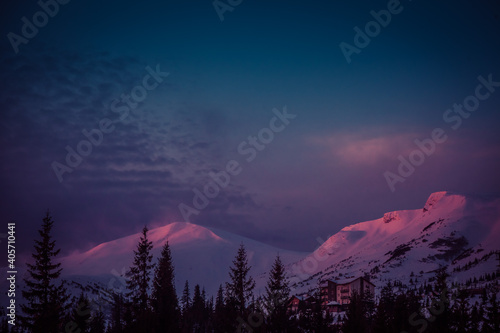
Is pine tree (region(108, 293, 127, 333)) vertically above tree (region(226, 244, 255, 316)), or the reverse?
tree (region(226, 244, 255, 316))

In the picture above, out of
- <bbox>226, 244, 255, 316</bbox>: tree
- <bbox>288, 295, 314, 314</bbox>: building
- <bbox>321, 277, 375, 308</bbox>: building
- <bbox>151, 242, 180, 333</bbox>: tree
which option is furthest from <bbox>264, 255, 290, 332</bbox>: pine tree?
<bbox>321, 277, 375, 308</bbox>: building

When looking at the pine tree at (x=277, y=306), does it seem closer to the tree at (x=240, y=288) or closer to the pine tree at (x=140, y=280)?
the tree at (x=240, y=288)

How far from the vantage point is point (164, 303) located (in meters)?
42.3

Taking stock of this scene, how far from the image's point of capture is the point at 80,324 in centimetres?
4075

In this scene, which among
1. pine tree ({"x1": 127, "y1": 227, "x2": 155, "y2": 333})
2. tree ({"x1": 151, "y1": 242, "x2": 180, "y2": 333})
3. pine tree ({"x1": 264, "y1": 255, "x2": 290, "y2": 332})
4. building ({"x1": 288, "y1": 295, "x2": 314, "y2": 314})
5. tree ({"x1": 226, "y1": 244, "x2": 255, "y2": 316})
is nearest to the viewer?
tree ({"x1": 151, "y1": 242, "x2": 180, "y2": 333})

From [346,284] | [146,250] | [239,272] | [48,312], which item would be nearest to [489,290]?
[346,284]

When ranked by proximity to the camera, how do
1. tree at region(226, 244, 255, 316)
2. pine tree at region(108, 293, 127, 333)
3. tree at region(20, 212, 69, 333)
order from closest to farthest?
tree at region(20, 212, 69, 333)
pine tree at region(108, 293, 127, 333)
tree at region(226, 244, 255, 316)

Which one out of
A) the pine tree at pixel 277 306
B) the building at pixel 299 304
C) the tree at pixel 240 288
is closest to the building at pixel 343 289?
the building at pixel 299 304

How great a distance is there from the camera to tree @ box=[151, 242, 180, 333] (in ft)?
121

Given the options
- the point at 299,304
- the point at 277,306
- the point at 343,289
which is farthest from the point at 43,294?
the point at 343,289

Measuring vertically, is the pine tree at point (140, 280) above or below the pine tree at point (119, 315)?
above

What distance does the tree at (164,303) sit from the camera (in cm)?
3689

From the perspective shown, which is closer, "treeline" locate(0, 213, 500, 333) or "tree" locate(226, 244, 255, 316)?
"treeline" locate(0, 213, 500, 333)

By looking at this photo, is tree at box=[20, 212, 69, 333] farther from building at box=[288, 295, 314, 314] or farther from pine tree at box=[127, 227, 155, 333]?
building at box=[288, 295, 314, 314]
